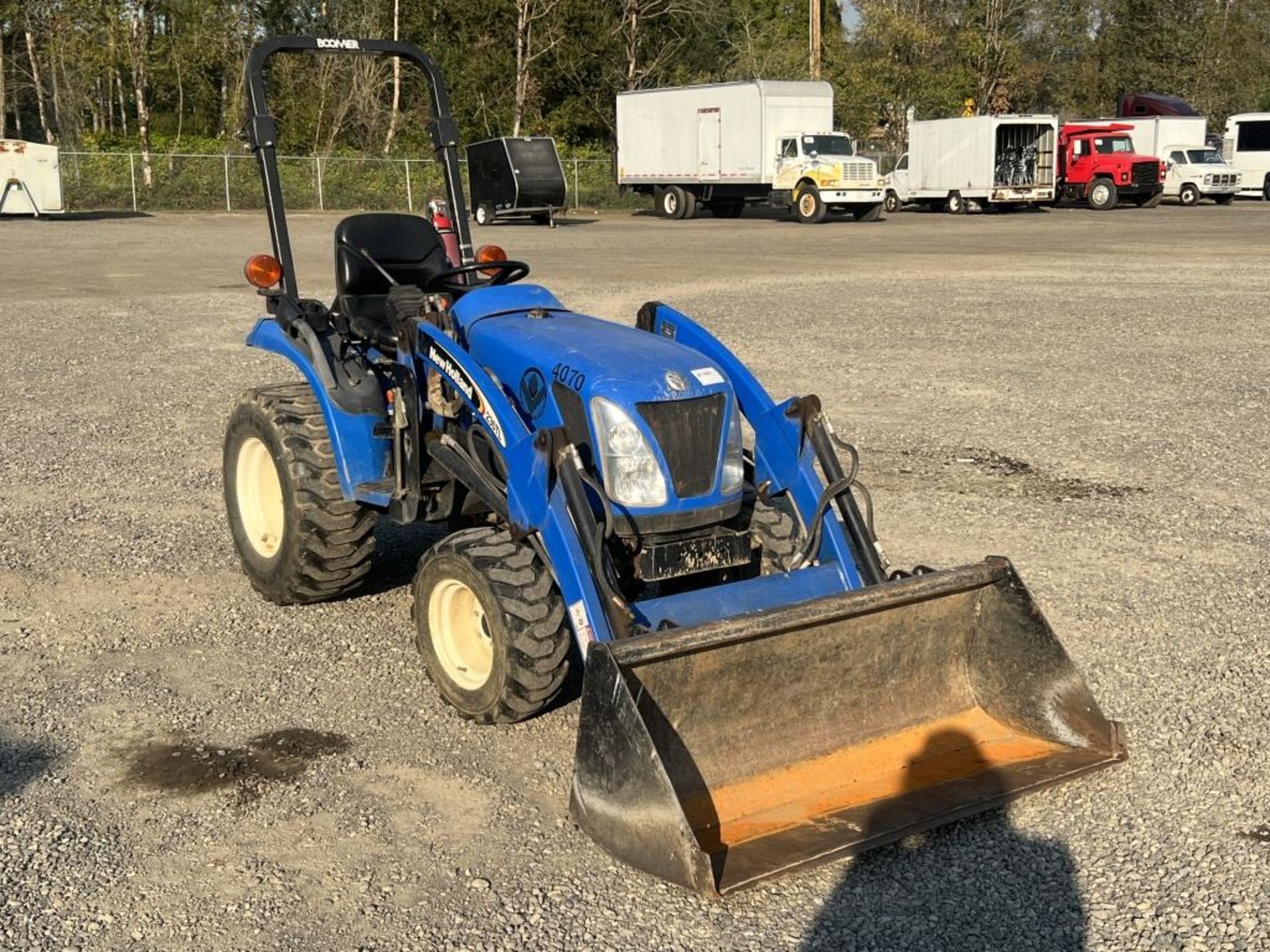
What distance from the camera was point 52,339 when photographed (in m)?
13.6

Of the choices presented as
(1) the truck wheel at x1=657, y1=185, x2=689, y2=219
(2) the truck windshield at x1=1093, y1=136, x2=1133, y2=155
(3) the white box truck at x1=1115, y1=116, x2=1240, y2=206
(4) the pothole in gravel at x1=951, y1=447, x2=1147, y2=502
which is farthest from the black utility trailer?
(4) the pothole in gravel at x1=951, y1=447, x2=1147, y2=502

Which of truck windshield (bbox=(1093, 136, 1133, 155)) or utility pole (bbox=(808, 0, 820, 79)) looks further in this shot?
utility pole (bbox=(808, 0, 820, 79))

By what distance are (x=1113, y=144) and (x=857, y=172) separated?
949 cm

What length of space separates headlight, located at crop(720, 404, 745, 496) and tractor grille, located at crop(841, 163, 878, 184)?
29.4m

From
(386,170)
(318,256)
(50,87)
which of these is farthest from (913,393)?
(50,87)

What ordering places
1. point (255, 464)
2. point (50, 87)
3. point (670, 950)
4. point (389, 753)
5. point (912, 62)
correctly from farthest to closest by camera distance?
point (912, 62) < point (50, 87) < point (255, 464) < point (389, 753) < point (670, 950)

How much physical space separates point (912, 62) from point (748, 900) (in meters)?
52.7

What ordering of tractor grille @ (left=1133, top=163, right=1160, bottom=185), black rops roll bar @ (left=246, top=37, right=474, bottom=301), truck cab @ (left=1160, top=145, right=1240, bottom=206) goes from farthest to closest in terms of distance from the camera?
truck cab @ (left=1160, top=145, right=1240, bottom=206), tractor grille @ (left=1133, top=163, right=1160, bottom=185), black rops roll bar @ (left=246, top=37, right=474, bottom=301)

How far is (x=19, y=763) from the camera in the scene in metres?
4.54

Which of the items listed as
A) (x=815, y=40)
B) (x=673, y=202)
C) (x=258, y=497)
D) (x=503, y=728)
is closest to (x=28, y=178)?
(x=673, y=202)

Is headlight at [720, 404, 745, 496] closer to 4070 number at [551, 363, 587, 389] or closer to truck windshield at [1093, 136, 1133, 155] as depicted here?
4070 number at [551, 363, 587, 389]

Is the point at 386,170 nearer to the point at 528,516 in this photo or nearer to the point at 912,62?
the point at 912,62

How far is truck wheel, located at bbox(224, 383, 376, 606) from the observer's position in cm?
558

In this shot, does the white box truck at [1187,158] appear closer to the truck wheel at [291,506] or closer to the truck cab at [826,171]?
the truck cab at [826,171]
